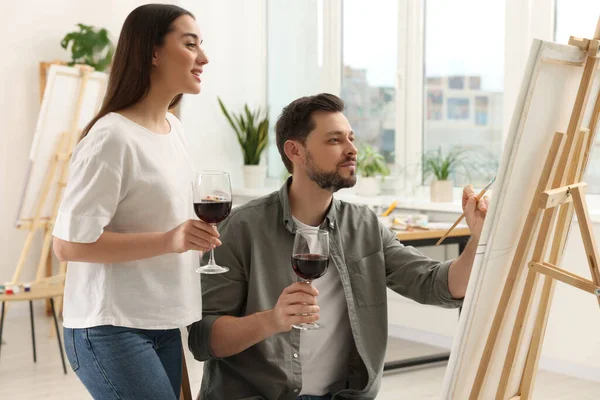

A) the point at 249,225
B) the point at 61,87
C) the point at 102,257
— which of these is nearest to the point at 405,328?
the point at 61,87

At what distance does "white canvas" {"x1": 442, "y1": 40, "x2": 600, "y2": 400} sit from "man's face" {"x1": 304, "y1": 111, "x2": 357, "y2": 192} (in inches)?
21.6

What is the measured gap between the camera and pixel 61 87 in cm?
488

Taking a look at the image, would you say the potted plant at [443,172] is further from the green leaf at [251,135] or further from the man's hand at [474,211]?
the man's hand at [474,211]

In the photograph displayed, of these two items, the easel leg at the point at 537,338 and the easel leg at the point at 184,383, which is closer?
the easel leg at the point at 537,338

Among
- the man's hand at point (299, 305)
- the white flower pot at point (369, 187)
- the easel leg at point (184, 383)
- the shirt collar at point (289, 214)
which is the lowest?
the easel leg at point (184, 383)

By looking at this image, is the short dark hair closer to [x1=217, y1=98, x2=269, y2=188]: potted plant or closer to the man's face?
the man's face

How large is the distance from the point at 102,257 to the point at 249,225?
427 mm

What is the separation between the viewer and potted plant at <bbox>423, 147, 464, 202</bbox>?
4.88 meters

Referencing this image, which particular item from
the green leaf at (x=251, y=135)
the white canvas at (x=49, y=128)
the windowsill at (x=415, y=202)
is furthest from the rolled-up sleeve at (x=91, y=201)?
the green leaf at (x=251, y=135)

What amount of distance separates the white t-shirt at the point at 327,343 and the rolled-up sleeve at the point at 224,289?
181 mm

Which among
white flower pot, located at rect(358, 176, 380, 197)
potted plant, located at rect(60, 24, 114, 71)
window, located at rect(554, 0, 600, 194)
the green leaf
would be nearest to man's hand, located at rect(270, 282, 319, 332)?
window, located at rect(554, 0, 600, 194)

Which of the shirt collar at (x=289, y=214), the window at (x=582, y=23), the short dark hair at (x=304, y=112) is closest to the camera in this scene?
the shirt collar at (x=289, y=214)

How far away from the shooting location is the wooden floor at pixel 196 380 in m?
3.96

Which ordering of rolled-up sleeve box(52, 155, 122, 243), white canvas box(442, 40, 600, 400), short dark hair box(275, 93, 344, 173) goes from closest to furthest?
1. white canvas box(442, 40, 600, 400)
2. rolled-up sleeve box(52, 155, 122, 243)
3. short dark hair box(275, 93, 344, 173)
